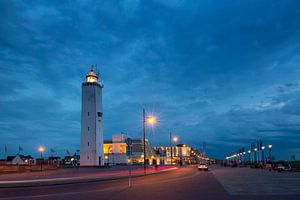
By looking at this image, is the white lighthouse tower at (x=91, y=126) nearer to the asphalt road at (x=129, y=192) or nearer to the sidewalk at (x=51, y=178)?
the sidewalk at (x=51, y=178)

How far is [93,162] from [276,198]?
207 feet

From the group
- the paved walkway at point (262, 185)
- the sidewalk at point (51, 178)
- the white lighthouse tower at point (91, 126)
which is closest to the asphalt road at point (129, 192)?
the paved walkway at point (262, 185)

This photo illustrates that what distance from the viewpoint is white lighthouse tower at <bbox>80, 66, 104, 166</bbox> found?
75.4 m

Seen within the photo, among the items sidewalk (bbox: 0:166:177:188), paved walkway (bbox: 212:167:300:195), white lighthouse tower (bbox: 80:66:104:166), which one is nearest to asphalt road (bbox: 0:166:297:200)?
paved walkway (bbox: 212:167:300:195)

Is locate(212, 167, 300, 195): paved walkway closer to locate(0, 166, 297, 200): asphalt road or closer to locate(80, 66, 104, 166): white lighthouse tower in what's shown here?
locate(0, 166, 297, 200): asphalt road

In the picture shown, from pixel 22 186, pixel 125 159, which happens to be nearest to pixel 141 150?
pixel 125 159

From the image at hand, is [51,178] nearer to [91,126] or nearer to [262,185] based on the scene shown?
[262,185]

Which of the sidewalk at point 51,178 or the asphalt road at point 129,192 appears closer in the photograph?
the asphalt road at point 129,192

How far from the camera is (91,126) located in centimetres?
7625

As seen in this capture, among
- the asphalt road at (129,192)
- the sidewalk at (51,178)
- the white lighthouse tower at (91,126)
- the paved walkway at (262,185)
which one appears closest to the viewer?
the asphalt road at (129,192)

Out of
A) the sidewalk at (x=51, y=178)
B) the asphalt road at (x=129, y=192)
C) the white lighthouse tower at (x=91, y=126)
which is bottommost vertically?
the sidewalk at (x=51, y=178)

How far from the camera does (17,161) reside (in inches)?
3091

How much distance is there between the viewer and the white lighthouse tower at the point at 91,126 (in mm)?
75375

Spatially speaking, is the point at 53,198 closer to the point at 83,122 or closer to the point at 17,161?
the point at 83,122
